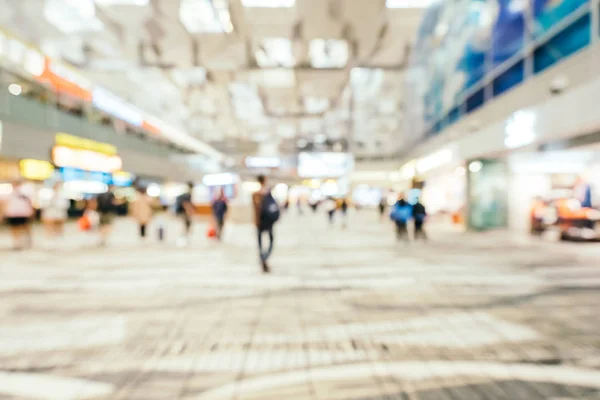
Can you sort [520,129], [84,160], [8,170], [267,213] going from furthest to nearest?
1. [84,160]
2. [8,170]
3. [520,129]
4. [267,213]

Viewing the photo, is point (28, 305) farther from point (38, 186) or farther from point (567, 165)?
point (38, 186)

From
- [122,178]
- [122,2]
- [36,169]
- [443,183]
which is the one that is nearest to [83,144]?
[36,169]

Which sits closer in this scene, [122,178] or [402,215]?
[402,215]

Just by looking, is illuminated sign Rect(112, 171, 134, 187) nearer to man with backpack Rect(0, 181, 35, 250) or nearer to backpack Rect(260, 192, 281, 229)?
man with backpack Rect(0, 181, 35, 250)

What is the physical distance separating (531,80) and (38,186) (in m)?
20.6

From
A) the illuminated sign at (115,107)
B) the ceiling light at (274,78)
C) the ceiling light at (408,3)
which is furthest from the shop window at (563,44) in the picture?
the illuminated sign at (115,107)

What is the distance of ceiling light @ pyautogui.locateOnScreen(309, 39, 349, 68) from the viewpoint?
2027 cm

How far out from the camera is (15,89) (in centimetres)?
2006

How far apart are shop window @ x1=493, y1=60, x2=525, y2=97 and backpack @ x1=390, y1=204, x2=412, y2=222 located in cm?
450

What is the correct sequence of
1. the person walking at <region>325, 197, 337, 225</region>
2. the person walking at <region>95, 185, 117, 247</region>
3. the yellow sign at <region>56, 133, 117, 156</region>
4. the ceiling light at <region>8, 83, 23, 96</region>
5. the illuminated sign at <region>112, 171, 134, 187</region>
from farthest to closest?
the illuminated sign at <region>112, 171, 134, 187</region> → the person walking at <region>325, 197, 337, 225</region> → the yellow sign at <region>56, 133, 117, 156</region> → the ceiling light at <region>8, 83, 23, 96</region> → the person walking at <region>95, 185, 117, 247</region>

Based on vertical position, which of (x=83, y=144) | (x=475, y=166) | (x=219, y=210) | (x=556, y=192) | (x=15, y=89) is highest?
(x=15, y=89)

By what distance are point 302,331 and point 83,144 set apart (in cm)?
2364

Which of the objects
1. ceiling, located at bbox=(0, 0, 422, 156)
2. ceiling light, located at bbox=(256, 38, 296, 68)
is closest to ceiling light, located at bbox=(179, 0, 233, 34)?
ceiling, located at bbox=(0, 0, 422, 156)

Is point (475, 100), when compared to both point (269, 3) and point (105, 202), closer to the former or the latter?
point (269, 3)
